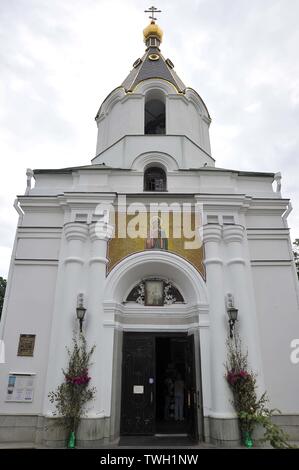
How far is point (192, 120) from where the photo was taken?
44.5 ft

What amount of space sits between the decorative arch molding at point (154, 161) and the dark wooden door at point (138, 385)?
18.9 feet

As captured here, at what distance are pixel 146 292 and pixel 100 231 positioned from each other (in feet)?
7.92

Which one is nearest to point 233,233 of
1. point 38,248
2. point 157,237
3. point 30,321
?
point 157,237

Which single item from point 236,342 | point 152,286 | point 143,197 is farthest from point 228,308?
point 143,197

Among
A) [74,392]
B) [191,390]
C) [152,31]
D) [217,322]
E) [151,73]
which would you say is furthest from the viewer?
[152,31]

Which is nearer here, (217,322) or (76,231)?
(217,322)

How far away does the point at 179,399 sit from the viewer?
10.0m

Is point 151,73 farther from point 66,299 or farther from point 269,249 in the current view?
point 66,299

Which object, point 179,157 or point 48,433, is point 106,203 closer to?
point 179,157

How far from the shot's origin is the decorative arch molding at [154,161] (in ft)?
37.6

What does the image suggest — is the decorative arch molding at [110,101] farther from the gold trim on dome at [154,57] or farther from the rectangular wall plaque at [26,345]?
the rectangular wall plaque at [26,345]

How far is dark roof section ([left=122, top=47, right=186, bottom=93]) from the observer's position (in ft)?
46.0

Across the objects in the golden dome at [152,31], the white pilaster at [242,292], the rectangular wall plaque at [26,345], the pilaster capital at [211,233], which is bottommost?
the rectangular wall plaque at [26,345]

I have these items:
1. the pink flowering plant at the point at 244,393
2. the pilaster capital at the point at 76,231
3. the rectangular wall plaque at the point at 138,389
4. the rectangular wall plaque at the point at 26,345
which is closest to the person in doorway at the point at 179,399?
the rectangular wall plaque at the point at 138,389
